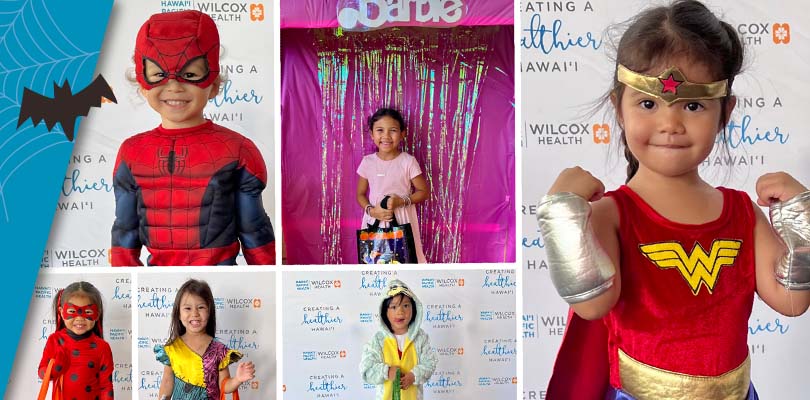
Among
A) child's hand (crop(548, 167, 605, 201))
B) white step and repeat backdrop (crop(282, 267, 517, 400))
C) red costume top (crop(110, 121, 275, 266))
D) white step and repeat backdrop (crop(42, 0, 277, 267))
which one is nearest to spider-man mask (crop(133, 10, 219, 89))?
red costume top (crop(110, 121, 275, 266))

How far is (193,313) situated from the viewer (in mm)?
2285

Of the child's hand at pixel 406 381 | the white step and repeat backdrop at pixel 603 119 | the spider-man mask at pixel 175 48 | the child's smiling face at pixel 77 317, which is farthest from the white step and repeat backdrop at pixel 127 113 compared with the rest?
the white step and repeat backdrop at pixel 603 119

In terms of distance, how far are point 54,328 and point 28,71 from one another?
2.23ft

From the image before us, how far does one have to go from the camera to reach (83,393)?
7.44ft

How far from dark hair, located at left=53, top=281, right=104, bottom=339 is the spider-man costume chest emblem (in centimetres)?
58

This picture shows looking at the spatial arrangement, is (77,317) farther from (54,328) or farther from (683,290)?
(683,290)

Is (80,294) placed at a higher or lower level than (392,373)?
higher

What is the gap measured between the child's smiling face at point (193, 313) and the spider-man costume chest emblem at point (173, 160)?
50 centimetres

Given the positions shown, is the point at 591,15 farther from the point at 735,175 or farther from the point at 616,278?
the point at 616,278

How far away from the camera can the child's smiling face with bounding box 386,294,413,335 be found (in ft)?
8.15

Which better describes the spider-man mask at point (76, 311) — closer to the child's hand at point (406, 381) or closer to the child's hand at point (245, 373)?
the child's hand at point (245, 373)

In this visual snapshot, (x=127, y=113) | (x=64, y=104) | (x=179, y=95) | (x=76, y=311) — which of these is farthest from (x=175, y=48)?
(x=76, y=311)

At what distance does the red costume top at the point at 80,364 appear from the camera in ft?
7.36

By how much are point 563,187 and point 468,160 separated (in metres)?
1.54
